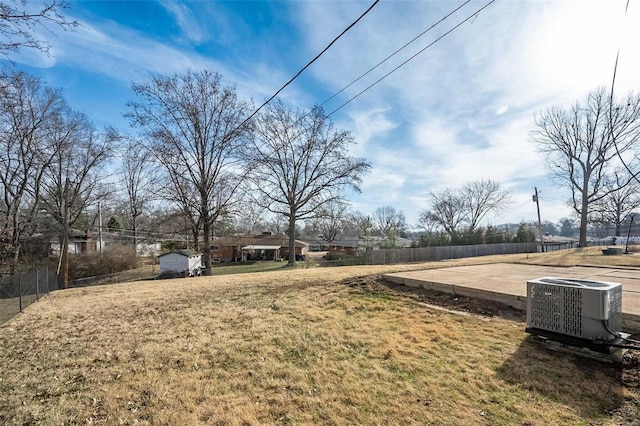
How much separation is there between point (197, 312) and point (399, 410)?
172 inches

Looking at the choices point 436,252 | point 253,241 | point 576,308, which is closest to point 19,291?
point 576,308

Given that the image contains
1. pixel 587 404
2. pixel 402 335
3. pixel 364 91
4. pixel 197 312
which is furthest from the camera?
pixel 364 91

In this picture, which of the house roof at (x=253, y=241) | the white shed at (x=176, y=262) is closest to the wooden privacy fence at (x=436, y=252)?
the white shed at (x=176, y=262)

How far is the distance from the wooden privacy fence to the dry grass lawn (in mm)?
20226

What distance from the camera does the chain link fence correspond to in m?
7.83

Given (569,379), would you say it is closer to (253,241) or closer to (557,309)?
(557,309)

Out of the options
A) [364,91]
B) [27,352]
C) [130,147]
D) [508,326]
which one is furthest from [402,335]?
[130,147]

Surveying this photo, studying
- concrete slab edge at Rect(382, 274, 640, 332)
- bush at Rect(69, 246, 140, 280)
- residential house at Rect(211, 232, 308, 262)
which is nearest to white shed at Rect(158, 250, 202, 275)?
bush at Rect(69, 246, 140, 280)

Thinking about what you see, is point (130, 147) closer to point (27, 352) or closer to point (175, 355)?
point (27, 352)

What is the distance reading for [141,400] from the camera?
9.53ft

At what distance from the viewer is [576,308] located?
10.6 feet

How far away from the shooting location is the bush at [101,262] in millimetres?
21156

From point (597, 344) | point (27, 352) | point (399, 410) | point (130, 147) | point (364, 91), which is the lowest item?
point (27, 352)

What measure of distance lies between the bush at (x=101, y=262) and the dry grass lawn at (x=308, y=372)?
19.1 metres
